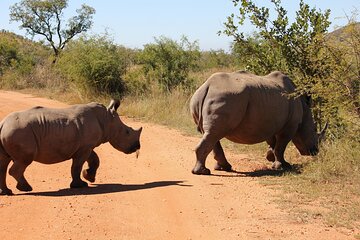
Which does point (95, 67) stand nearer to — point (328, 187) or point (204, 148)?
point (204, 148)

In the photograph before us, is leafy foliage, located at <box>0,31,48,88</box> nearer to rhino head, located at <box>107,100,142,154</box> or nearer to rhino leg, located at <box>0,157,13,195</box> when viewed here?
rhino head, located at <box>107,100,142,154</box>

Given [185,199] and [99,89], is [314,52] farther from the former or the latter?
[99,89]

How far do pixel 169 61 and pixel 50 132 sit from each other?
1210 centimetres

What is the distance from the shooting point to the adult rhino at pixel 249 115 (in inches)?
340

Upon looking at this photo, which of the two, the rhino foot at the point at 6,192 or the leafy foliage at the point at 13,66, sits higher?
the leafy foliage at the point at 13,66

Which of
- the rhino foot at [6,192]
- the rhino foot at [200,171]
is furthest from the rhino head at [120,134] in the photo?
the rhino foot at [6,192]

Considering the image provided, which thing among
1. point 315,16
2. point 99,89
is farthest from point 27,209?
point 99,89

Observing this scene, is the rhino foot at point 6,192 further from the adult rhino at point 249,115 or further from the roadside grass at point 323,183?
the roadside grass at point 323,183

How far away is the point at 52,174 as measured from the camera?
349 inches

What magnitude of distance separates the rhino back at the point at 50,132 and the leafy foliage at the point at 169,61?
1088 centimetres

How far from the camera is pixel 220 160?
9.19 m

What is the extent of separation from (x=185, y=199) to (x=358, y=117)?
3103mm

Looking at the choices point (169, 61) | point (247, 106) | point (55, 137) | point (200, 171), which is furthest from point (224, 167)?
point (169, 61)

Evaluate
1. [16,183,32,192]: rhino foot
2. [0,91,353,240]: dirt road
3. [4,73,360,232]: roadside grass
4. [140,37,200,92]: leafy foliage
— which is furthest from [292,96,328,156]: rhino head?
[140,37,200,92]: leafy foliage
